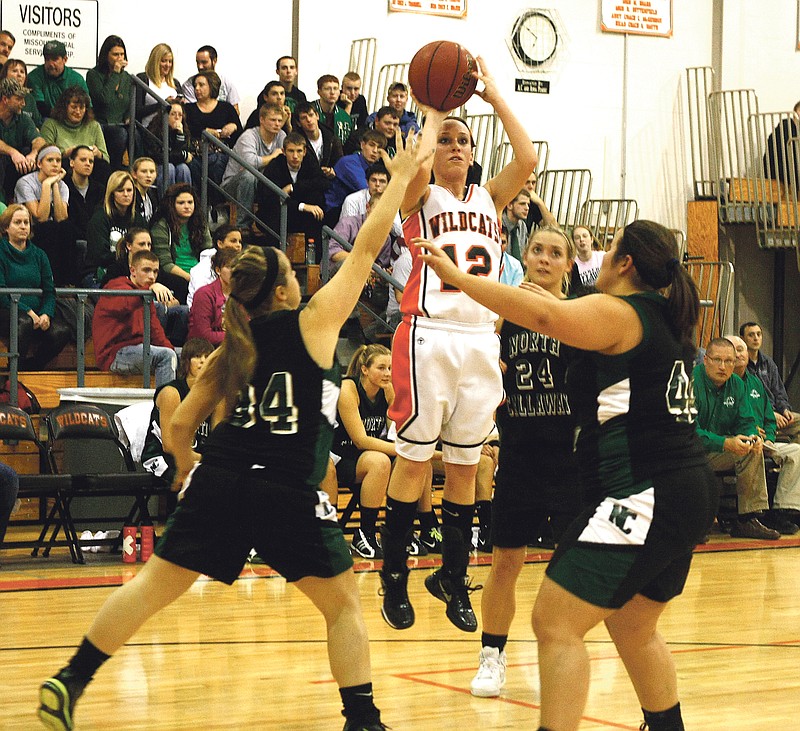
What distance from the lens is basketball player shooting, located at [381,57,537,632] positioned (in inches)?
203

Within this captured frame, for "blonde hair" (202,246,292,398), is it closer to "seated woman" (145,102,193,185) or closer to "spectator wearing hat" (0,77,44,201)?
"spectator wearing hat" (0,77,44,201)

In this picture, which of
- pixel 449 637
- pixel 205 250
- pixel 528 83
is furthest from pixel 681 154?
pixel 449 637

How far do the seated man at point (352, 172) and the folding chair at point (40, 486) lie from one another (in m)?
4.03

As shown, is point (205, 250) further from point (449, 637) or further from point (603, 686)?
point (603, 686)

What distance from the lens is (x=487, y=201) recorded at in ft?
17.6

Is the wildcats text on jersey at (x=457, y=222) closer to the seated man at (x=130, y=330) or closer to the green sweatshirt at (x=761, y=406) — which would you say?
the seated man at (x=130, y=330)

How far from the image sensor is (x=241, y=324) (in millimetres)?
3809

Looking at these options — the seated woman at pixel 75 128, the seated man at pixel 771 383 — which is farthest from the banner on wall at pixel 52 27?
the seated man at pixel 771 383

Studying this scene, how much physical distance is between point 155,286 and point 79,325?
0.76 meters

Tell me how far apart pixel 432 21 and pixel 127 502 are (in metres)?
7.83

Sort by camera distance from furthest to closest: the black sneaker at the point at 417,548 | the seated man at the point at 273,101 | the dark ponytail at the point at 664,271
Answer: the seated man at the point at 273,101
the black sneaker at the point at 417,548
the dark ponytail at the point at 664,271

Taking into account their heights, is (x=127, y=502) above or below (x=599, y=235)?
below

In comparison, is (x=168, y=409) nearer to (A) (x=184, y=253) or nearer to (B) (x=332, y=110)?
(A) (x=184, y=253)

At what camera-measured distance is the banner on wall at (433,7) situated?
14.4 meters
